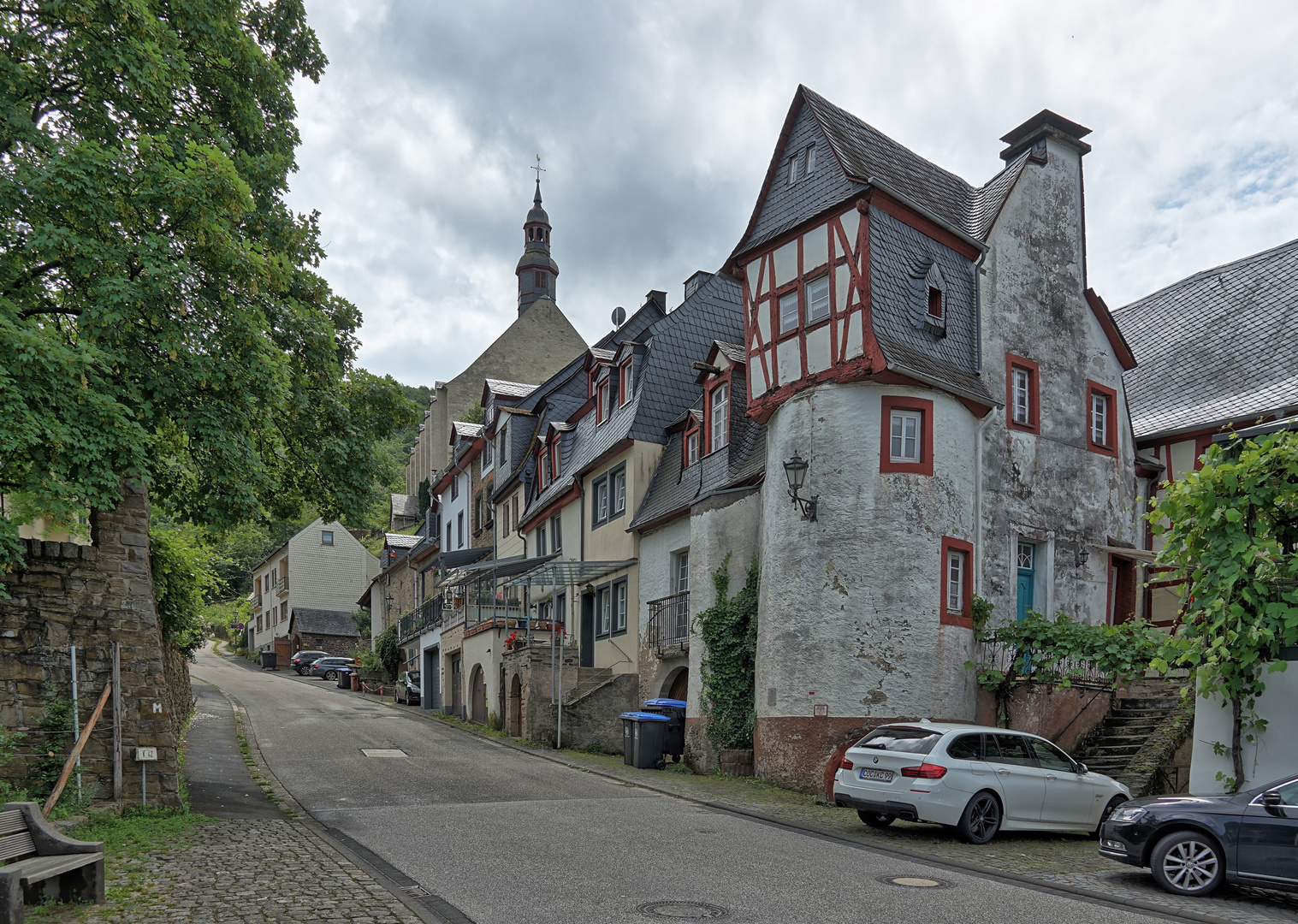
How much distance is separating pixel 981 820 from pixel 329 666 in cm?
4854

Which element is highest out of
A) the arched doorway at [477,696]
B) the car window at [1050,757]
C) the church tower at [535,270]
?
the church tower at [535,270]

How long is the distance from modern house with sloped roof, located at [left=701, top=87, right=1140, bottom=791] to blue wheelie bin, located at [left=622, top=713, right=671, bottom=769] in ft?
2.16

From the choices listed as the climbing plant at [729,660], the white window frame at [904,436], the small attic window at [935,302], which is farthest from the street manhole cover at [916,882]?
the small attic window at [935,302]

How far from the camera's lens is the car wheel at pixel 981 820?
12.9 meters

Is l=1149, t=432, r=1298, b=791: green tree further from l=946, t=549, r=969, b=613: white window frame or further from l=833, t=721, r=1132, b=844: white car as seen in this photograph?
l=946, t=549, r=969, b=613: white window frame

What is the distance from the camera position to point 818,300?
20.2 meters

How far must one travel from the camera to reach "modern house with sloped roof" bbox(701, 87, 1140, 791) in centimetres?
1866

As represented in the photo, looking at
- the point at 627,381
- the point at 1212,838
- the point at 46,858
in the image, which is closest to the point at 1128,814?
the point at 1212,838

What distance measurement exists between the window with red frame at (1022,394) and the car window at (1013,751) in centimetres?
877

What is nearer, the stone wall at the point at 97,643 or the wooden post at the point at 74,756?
the wooden post at the point at 74,756

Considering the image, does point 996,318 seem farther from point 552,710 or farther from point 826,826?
point 552,710

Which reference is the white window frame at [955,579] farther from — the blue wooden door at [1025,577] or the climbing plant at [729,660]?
the climbing plant at [729,660]

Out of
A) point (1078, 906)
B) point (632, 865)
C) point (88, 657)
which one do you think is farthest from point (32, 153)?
point (1078, 906)

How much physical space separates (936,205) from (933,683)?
31.3 ft
